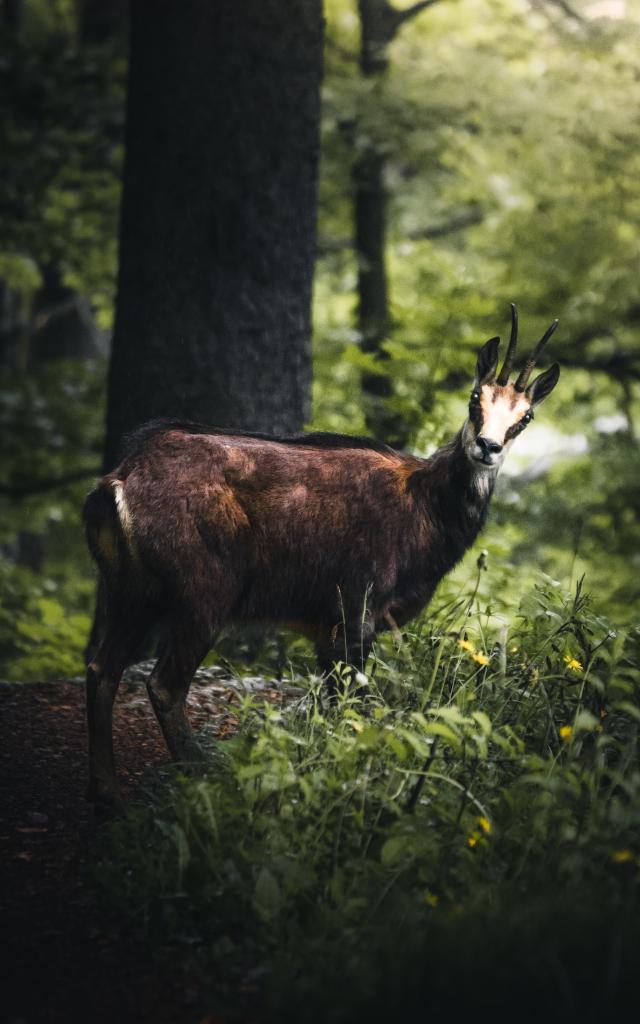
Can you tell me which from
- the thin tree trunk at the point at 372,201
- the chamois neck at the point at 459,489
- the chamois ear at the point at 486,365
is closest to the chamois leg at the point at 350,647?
the chamois neck at the point at 459,489

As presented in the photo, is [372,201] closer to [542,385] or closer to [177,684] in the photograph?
[542,385]

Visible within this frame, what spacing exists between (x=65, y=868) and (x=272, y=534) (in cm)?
176

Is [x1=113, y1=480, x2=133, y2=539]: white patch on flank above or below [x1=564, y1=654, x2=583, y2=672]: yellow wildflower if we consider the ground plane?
above

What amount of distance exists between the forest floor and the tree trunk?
1.91 m

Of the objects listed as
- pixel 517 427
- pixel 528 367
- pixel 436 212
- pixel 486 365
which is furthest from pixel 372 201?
pixel 517 427

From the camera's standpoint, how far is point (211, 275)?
716cm

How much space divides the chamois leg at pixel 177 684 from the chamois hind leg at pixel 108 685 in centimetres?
18

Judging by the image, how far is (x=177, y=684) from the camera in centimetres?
486

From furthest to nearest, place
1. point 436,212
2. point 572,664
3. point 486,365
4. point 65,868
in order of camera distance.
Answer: point 436,212 < point 486,365 < point 572,664 < point 65,868

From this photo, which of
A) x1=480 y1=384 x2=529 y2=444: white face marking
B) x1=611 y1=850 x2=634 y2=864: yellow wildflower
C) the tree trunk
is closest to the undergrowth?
x1=611 y1=850 x2=634 y2=864: yellow wildflower

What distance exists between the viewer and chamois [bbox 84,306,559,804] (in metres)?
4.86

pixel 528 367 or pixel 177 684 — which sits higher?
pixel 528 367

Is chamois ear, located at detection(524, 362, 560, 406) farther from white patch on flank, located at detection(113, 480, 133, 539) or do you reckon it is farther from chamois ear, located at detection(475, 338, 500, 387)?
white patch on flank, located at detection(113, 480, 133, 539)

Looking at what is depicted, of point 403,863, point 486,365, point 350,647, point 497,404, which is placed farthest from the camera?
point 486,365
